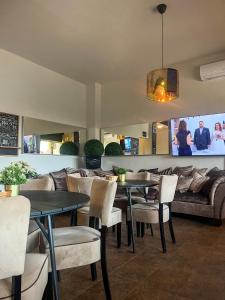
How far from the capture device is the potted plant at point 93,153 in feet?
19.6

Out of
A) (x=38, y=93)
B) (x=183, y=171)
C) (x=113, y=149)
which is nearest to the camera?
(x=183, y=171)

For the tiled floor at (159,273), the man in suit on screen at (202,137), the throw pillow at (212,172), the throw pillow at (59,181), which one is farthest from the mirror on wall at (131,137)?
the tiled floor at (159,273)

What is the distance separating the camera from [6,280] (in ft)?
3.91

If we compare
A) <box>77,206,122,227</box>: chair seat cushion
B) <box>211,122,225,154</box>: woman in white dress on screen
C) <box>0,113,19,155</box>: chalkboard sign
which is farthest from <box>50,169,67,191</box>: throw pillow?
<box>211,122,225,154</box>: woman in white dress on screen

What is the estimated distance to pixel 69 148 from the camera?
6176 mm

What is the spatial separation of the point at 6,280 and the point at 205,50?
4911mm

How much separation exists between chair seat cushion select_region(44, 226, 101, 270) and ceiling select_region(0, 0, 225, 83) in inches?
118

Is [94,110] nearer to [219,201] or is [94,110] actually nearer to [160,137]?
[160,137]

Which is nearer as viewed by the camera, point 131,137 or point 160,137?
point 160,137

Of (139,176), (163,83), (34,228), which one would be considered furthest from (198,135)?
Result: (34,228)

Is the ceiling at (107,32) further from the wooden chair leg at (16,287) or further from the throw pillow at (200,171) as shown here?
the wooden chair leg at (16,287)

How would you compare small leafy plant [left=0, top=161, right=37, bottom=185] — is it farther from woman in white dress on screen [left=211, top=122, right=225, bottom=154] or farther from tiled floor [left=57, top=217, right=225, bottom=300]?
woman in white dress on screen [left=211, top=122, right=225, bottom=154]

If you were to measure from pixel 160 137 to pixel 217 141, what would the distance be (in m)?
1.28

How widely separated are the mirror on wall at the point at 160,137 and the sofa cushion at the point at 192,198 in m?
1.36
